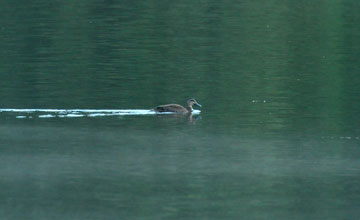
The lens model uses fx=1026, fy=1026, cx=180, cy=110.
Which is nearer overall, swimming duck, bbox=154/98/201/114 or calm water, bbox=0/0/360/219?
calm water, bbox=0/0/360/219

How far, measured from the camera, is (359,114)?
21.6 m

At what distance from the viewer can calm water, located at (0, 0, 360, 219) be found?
543 inches

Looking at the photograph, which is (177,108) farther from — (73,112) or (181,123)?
(73,112)

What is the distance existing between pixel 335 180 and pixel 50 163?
443 centimetres

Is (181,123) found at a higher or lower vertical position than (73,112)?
lower

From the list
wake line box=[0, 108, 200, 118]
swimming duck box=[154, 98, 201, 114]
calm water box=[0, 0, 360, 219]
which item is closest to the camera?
calm water box=[0, 0, 360, 219]

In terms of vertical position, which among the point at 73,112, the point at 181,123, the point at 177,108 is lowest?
the point at 181,123

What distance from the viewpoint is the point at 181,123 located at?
20875 mm

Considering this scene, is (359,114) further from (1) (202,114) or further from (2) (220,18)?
(2) (220,18)

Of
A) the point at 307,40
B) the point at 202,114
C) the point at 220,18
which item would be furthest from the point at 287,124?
the point at 220,18

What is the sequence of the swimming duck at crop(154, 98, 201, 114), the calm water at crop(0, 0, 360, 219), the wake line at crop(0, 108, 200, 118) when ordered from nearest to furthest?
the calm water at crop(0, 0, 360, 219) < the wake line at crop(0, 108, 200, 118) < the swimming duck at crop(154, 98, 201, 114)

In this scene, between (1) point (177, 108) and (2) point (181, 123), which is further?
(1) point (177, 108)

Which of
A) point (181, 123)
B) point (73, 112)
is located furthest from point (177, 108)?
point (73, 112)

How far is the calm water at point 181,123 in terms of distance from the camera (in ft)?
45.3
